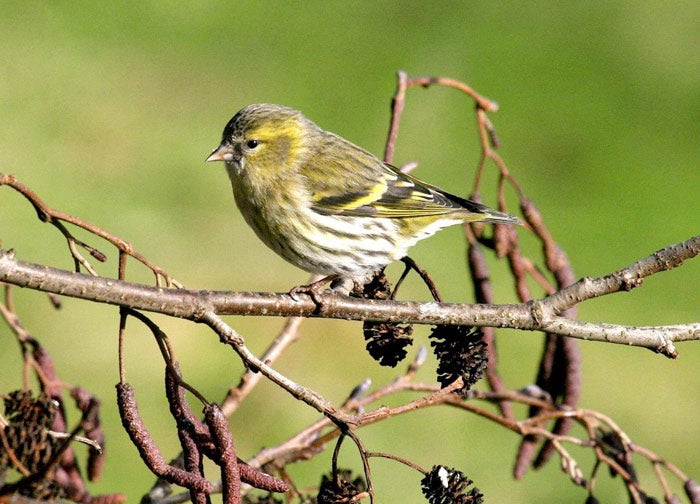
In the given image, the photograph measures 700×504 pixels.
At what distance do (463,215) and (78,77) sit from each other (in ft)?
10.9

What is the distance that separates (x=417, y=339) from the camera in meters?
4.96

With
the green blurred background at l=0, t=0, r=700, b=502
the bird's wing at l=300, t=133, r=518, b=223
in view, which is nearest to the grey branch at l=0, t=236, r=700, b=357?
the bird's wing at l=300, t=133, r=518, b=223

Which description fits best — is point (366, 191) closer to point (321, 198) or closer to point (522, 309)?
point (321, 198)

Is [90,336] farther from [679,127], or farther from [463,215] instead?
[679,127]

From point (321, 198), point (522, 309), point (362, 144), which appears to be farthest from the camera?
point (362, 144)

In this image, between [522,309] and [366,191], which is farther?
[366,191]

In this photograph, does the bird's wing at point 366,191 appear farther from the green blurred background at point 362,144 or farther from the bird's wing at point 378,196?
the green blurred background at point 362,144

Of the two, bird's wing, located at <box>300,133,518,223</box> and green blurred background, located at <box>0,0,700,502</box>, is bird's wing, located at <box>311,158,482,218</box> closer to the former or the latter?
bird's wing, located at <box>300,133,518,223</box>

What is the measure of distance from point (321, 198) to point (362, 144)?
2.57m

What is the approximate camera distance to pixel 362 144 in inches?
223

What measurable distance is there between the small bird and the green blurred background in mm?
1424

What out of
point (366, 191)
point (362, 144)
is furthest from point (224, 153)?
point (362, 144)

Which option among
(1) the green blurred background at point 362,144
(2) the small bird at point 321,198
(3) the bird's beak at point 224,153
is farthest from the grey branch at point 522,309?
(1) the green blurred background at point 362,144

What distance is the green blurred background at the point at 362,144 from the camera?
4.49m
